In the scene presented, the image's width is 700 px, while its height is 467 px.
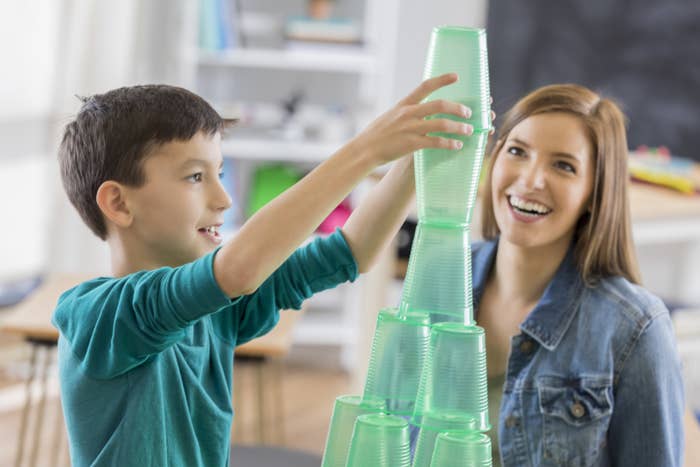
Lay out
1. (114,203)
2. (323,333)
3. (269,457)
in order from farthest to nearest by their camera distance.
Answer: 1. (323,333)
2. (269,457)
3. (114,203)

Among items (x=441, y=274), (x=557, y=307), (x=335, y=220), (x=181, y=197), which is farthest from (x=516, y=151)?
(x=335, y=220)

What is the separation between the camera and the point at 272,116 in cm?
480

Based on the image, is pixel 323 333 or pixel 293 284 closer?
pixel 293 284

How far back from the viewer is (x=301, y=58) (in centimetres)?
457

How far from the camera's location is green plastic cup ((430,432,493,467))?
1.17 metres

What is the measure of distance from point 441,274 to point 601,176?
27.6 inches

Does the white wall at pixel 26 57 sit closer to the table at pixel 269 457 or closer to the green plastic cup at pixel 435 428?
the table at pixel 269 457

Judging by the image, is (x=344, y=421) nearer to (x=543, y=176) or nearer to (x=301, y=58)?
(x=543, y=176)

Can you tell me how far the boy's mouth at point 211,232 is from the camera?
1313 mm

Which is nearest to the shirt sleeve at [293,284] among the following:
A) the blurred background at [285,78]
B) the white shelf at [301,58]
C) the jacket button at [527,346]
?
the jacket button at [527,346]

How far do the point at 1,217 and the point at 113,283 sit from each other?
348 centimetres

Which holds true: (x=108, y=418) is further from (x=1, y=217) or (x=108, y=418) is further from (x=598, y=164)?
(x=1, y=217)

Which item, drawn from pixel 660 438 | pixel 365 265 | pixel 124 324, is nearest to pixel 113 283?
pixel 124 324

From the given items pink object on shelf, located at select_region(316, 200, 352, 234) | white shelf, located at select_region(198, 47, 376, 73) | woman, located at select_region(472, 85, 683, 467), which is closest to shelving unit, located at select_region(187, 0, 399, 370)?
white shelf, located at select_region(198, 47, 376, 73)
